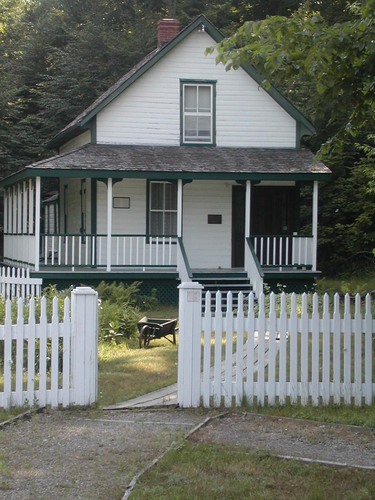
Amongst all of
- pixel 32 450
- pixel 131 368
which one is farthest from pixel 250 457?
pixel 131 368

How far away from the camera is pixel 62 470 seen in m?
6.81

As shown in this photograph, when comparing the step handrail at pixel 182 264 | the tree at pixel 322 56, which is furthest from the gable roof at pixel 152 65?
the tree at pixel 322 56

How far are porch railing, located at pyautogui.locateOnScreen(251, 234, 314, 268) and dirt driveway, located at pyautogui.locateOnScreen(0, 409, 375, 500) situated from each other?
527 inches

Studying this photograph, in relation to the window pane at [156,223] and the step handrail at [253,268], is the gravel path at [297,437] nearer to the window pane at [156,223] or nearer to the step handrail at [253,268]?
the step handrail at [253,268]

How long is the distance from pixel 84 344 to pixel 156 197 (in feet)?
49.6

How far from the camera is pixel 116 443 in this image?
7.62 m

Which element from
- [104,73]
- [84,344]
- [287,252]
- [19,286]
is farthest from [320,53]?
[104,73]

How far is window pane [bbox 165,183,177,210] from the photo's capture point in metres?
23.8

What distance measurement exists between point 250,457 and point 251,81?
60.0 feet

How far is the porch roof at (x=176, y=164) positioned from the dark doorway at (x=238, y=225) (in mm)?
1272

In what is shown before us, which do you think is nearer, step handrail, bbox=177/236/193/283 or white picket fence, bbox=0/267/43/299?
white picket fence, bbox=0/267/43/299

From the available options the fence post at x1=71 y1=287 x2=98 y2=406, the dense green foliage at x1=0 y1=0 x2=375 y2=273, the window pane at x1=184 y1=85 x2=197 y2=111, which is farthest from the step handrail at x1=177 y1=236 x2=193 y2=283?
the fence post at x1=71 y1=287 x2=98 y2=406

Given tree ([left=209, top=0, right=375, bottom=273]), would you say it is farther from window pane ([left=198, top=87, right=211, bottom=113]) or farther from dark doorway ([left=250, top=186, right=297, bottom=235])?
dark doorway ([left=250, top=186, right=297, bottom=235])

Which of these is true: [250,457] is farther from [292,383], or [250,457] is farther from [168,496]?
[292,383]
